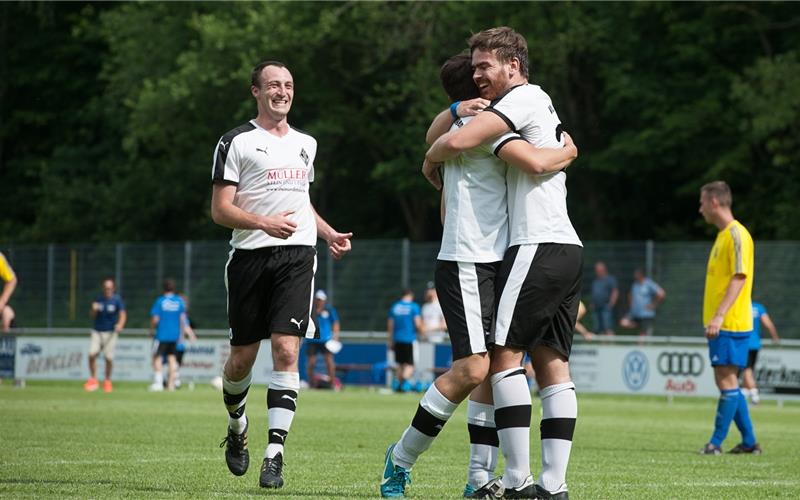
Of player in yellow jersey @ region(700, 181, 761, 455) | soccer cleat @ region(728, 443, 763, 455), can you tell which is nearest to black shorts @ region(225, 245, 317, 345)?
player in yellow jersey @ region(700, 181, 761, 455)

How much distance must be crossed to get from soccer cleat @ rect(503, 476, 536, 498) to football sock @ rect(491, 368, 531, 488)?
2cm

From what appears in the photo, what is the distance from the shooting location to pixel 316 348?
29781mm

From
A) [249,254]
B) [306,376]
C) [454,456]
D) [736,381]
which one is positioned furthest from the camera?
[306,376]

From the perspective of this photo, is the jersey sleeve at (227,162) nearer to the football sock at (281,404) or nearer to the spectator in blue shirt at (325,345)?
the football sock at (281,404)

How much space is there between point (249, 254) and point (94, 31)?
42.8 metres

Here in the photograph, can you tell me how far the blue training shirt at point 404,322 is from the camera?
27.6m

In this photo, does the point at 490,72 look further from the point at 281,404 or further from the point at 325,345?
the point at 325,345

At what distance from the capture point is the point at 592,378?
26.4 meters

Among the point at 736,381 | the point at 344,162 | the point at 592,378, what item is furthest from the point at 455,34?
the point at 736,381

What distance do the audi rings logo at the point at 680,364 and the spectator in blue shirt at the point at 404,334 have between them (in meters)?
4.92

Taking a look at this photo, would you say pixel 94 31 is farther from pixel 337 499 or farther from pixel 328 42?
pixel 337 499

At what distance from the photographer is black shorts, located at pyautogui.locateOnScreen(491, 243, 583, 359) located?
6.97 m

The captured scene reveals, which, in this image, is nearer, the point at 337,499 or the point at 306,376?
the point at 337,499

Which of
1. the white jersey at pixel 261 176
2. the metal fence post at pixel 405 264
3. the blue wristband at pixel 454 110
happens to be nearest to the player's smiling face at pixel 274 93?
the white jersey at pixel 261 176
